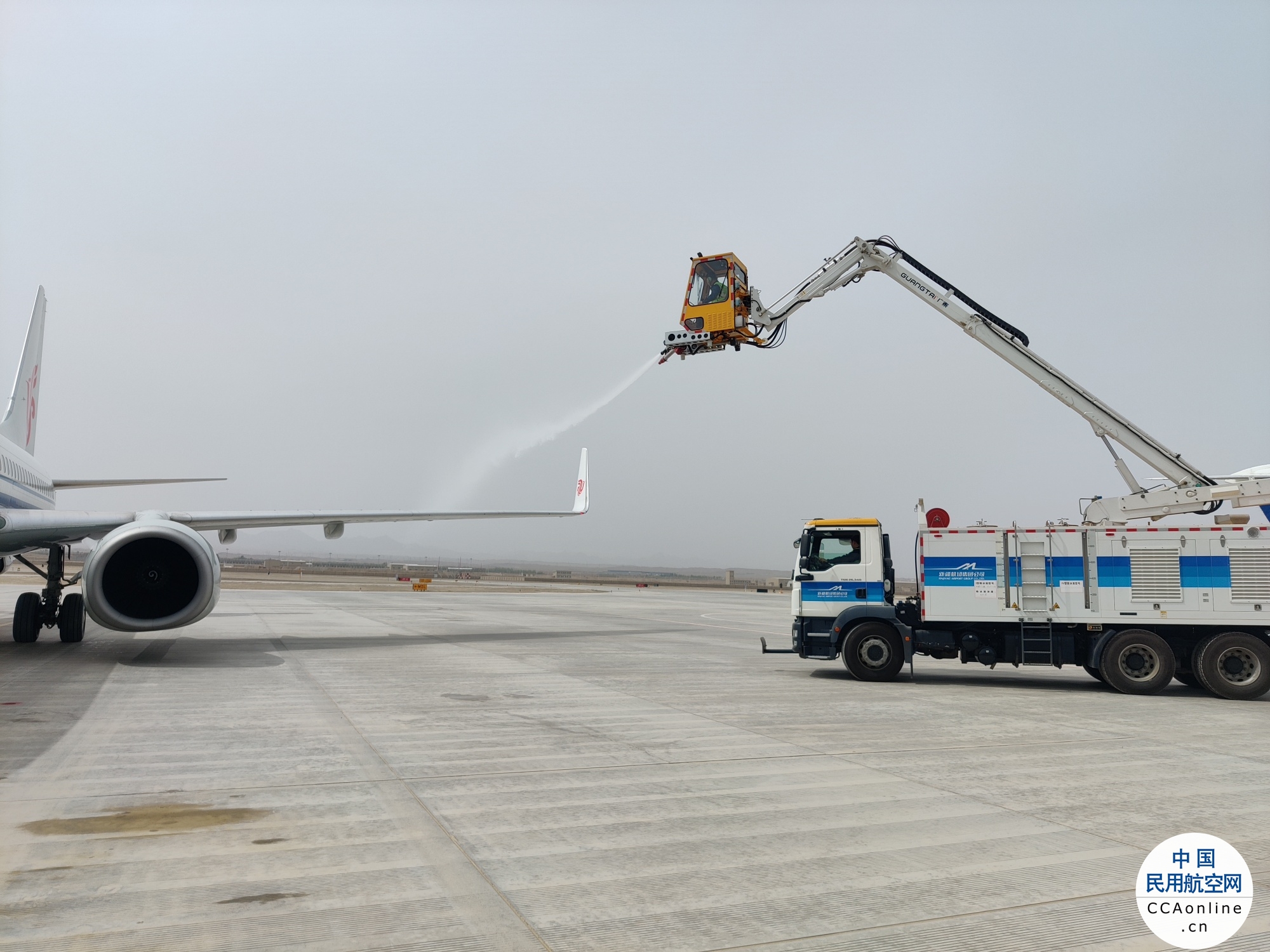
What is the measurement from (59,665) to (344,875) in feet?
37.4

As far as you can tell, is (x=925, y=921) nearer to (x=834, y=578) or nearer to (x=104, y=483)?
(x=834, y=578)

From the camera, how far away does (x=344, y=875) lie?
15.6 feet

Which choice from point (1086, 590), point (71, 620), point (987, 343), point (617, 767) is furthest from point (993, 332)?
point (71, 620)

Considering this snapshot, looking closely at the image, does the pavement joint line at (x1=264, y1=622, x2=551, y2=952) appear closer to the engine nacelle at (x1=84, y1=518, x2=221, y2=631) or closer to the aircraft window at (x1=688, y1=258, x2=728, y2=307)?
the engine nacelle at (x1=84, y1=518, x2=221, y2=631)

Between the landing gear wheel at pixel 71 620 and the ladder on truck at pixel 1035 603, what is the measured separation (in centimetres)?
1736

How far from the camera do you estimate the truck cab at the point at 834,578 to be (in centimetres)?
1427

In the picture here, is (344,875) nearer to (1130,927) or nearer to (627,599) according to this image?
(1130,927)

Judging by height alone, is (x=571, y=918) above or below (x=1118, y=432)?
below

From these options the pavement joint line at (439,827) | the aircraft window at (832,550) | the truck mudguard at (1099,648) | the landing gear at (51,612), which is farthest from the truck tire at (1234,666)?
the landing gear at (51,612)

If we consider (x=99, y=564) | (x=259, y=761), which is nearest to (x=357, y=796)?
(x=259, y=761)

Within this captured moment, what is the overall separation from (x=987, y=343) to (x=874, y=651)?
660 cm

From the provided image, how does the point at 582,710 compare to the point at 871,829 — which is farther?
the point at 582,710

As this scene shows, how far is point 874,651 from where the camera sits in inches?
557

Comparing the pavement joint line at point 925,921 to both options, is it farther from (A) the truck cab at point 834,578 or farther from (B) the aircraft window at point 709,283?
(B) the aircraft window at point 709,283
